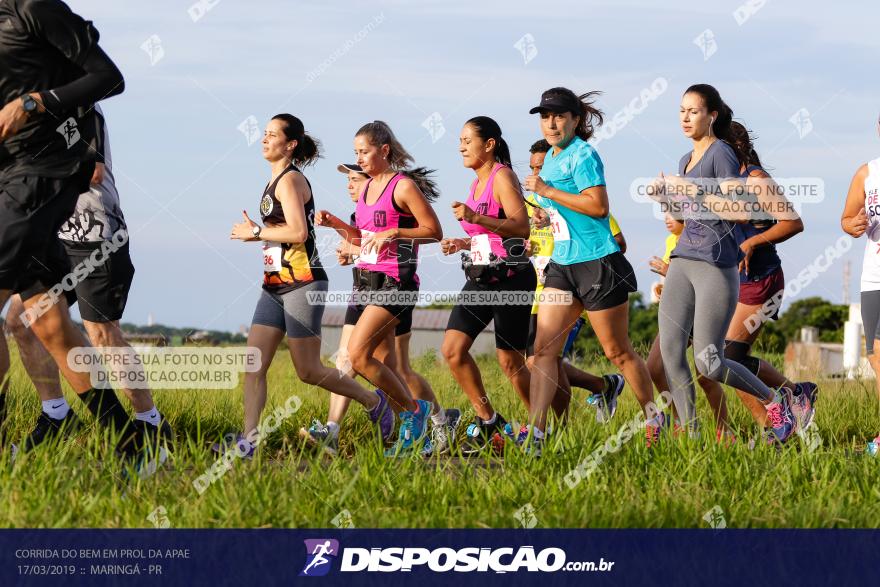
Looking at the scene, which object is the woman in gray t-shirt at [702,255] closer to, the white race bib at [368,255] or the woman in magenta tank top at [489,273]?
the woman in magenta tank top at [489,273]

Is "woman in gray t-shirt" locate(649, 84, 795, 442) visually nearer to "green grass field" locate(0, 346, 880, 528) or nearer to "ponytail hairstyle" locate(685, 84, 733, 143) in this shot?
"ponytail hairstyle" locate(685, 84, 733, 143)

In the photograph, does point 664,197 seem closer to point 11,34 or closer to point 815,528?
point 815,528

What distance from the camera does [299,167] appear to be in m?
6.95

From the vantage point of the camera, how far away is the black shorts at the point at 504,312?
701 cm

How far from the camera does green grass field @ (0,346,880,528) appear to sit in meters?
4.33

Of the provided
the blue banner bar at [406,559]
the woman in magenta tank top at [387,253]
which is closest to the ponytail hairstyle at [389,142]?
the woman in magenta tank top at [387,253]

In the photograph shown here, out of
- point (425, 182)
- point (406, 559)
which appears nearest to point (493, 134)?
point (425, 182)

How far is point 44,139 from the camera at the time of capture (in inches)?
202

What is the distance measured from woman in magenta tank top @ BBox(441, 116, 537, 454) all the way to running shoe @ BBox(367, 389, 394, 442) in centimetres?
45

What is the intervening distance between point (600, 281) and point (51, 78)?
3000mm

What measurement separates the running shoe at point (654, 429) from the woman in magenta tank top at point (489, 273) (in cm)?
95

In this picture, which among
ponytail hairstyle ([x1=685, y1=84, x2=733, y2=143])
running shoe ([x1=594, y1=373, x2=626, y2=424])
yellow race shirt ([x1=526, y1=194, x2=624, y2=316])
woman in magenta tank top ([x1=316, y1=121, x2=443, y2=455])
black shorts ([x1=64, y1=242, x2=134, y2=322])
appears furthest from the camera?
running shoe ([x1=594, y1=373, x2=626, y2=424])

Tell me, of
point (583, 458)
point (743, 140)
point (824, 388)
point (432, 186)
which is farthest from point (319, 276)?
point (824, 388)

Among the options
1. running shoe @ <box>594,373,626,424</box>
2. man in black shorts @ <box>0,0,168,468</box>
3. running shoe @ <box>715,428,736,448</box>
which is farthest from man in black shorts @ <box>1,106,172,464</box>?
running shoe @ <box>594,373,626,424</box>
